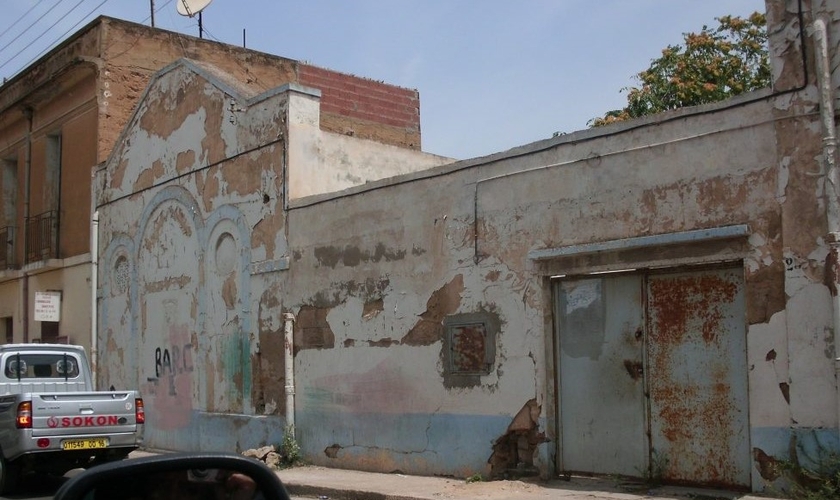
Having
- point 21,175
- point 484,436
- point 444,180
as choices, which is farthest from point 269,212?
point 21,175

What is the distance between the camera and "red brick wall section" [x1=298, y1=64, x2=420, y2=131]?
2322cm

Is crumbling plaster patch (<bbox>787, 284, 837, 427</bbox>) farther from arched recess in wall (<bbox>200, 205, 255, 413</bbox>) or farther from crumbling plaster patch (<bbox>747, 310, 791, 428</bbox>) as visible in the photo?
arched recess in wall (<bbox>200, 205, 255, 413</bbox>)

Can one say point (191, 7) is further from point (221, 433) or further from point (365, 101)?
point (221, 433)

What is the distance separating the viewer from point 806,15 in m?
8.23

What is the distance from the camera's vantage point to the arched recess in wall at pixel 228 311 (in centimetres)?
1470

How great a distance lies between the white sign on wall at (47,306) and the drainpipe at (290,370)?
29.2ft

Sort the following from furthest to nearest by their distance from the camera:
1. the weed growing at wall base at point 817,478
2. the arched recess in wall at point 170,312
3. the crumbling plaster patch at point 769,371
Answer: the arched recess in wall at point 170,312
the crumbling plaster patch at point 769,371
the weed growing at wall base at point 817,478

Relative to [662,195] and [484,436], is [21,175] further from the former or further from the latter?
[662,195]

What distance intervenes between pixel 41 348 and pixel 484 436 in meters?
6.92

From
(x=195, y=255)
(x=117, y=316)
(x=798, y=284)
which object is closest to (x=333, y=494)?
(x=798, y=284)

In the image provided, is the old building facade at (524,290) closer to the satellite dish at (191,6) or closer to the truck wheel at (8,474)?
the truck wheel at (8,474)

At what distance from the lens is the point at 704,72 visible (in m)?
20.4

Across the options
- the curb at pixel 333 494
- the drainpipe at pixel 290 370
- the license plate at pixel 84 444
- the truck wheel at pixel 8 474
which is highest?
the drainpipe at pixel 290 370

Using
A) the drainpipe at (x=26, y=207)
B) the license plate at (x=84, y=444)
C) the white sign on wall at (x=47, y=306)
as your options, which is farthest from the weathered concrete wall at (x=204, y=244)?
the drainpipe at (x=26, y=207)
